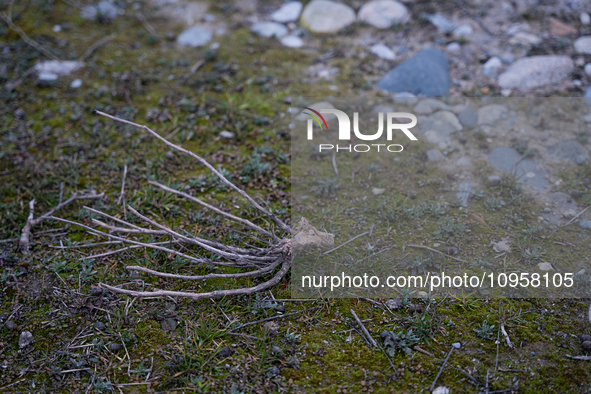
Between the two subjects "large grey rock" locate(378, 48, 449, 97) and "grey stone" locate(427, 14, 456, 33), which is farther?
"grey stone" locate(427, 14, 456, 33)

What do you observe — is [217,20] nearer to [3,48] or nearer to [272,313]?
[3,48]

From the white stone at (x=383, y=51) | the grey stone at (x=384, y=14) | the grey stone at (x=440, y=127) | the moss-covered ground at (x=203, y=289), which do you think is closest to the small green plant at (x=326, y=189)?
the moss-covered ground at (x=203, y=289)

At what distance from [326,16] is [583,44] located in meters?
3.70

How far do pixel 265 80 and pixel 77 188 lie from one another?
9.23 feet

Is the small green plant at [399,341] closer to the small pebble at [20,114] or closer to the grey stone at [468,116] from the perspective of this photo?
the grey stone at [468,116]

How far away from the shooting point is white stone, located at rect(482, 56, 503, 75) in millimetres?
5461

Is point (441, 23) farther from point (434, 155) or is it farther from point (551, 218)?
point (551, 218)

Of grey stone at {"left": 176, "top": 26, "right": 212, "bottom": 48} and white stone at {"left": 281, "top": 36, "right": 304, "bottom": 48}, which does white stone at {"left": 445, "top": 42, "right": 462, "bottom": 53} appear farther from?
grey stone at {"left": 176, "top": 26, "right": 212, "bottom": 48}

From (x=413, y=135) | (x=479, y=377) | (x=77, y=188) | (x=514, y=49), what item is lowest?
(x=479, y=377)

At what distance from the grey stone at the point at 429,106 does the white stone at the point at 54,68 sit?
4.97 m

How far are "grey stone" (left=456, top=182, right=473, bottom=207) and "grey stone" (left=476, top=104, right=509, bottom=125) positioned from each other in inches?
41.7

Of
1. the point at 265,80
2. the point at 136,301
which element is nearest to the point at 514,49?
the point at 265,80

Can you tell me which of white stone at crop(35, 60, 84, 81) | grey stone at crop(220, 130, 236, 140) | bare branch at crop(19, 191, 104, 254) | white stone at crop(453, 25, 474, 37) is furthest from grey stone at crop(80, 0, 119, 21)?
white stone at crop(453, 25, 474, 37)

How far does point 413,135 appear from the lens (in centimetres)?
461
